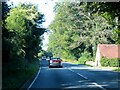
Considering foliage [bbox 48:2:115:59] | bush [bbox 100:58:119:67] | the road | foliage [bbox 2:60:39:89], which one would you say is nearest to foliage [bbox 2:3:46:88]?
foliage [bbox 2:60:39:89]

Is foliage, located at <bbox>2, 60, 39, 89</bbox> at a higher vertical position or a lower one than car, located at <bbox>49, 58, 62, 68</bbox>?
lower

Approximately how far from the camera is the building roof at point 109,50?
81.2 metres

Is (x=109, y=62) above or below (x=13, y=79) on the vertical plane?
above

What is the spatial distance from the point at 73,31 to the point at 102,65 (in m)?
24.2

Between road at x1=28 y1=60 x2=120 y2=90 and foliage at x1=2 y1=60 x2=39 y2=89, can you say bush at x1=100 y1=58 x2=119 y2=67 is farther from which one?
foliage at x1=2 y1=60 x2=39 y2=89

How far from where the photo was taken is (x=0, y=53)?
2492 cm

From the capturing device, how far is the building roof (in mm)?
81188

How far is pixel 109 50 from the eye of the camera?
83.6m

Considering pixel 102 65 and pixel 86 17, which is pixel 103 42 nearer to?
pixel 86 17

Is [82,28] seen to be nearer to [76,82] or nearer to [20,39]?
[20,39]

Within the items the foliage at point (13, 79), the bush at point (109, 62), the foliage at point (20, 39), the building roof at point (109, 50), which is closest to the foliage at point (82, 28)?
the building roof at point (109, 50)

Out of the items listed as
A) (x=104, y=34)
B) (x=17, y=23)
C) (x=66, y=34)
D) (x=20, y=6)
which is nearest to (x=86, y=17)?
(x=104, y=34)

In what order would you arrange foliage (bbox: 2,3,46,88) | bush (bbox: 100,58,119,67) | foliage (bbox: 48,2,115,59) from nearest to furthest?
foliage (bbox: 2,3,46,88)
bush (bbox: 100,58,119,67)
foliage (bbox: 48,2,115,59)

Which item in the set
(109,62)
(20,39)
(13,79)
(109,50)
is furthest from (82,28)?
(13,79)
